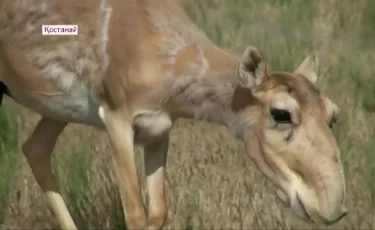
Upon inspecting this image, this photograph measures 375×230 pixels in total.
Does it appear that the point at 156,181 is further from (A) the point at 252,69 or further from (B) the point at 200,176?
(A) the point at 252,69

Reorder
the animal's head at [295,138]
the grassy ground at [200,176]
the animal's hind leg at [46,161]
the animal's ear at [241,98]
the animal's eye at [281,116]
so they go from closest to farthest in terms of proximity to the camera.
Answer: the animal's head at [295,138], the animal's eye at [281,116], the animal's ear at [241,98], the animal's hind leg at [46,161], the grassy ground at [200,176]

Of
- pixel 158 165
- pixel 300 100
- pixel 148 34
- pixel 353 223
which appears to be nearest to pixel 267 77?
pixel 300 100

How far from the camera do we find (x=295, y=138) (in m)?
4.03

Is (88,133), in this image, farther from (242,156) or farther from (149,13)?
(149,13)

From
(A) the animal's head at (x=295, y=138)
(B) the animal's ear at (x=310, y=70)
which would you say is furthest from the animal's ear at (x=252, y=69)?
(B) the animal's ear at (x=310, y=70)

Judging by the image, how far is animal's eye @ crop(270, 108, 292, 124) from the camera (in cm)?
405

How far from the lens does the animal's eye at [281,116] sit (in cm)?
405

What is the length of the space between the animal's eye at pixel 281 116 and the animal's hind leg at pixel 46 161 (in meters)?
1.85

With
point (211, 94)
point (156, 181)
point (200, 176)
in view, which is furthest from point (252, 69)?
point (200, 176)

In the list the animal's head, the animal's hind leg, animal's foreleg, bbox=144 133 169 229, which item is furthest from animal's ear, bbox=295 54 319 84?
the animal's hind leg

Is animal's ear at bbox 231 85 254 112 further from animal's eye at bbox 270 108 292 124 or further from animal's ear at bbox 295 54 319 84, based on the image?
animal's ear at bbox 295 54 319 84

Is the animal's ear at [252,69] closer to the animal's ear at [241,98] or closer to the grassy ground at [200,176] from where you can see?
the animal's ear at [241,98]

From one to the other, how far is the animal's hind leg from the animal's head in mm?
1632

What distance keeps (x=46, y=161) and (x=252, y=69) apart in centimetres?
182
